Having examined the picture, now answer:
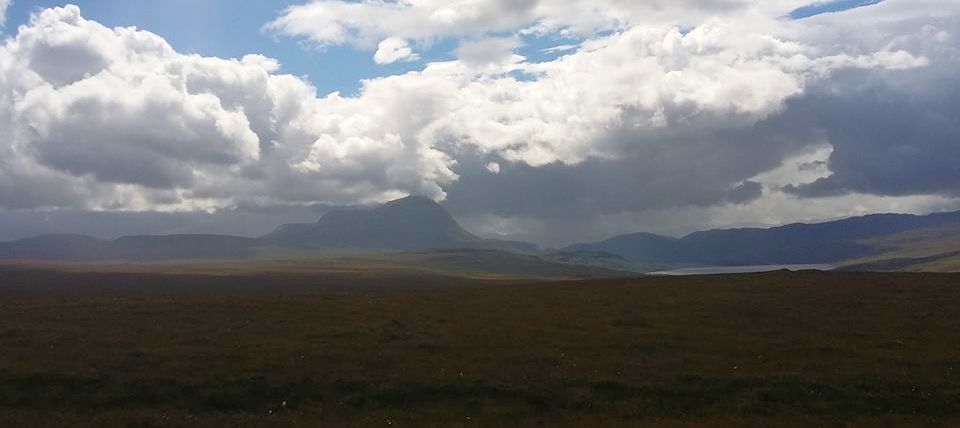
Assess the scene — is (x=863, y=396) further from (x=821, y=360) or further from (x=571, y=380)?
(x=571, y=380)

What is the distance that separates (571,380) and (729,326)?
21177 mm

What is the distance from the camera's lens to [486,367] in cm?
3744

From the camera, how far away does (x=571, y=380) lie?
113 feet

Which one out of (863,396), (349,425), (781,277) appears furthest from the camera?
(781,277)

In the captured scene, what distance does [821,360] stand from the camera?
38219 millimetres

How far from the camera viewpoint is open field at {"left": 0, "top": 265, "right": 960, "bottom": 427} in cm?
3077

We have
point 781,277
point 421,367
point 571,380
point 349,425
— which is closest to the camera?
point 349,425

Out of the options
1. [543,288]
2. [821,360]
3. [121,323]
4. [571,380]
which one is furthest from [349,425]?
[543,288]

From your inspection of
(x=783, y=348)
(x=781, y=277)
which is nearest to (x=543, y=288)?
(x=781, y=277)

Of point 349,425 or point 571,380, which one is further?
point 571,380

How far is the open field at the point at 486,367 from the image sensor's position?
1211 inches

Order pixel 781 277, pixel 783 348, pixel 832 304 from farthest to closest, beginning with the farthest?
pixel 781 277 → pixel 832 304 → pixel 783 348

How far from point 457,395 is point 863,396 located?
1829 cm

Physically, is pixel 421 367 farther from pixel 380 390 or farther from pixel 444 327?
pixel 444 327
